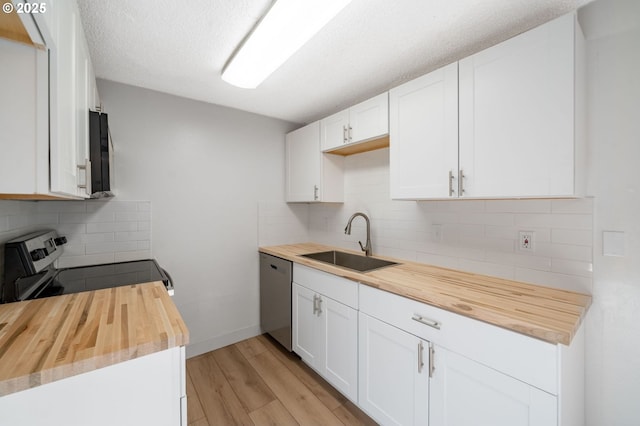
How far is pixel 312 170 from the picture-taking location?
263 centimetres

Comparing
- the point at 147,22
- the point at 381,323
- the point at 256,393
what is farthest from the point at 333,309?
the point at 147,22

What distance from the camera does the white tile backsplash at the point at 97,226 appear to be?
6.02 feet

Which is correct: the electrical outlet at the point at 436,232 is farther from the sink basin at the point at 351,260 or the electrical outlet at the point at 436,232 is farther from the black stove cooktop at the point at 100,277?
the black stove cooktop at the point at 100,277

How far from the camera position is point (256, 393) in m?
1.96

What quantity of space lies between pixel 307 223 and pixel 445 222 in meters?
1.63

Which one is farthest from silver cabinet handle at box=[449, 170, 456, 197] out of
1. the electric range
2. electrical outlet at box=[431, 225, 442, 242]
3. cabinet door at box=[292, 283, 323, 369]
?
the electric range

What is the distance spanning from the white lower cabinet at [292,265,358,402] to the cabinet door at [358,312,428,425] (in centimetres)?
9

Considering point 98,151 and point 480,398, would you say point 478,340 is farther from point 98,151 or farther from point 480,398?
point 98,151

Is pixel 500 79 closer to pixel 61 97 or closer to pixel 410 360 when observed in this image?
pixel 410 360

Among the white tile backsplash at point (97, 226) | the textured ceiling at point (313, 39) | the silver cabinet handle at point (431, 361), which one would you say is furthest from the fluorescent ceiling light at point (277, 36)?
the silver cabinet handle at point (431, 361)

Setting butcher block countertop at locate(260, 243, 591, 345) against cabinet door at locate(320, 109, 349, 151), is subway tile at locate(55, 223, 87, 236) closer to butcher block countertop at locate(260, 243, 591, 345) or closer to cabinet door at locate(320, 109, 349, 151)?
butcher block countertop at locate(260, 243, 591, 345)

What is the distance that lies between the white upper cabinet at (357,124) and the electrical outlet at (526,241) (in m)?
1.03

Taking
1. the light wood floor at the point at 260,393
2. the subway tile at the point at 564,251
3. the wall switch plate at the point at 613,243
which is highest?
the wall switch plate at the point at 613,243

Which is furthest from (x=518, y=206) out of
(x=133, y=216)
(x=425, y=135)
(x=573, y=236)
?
(x=133, y=216)
